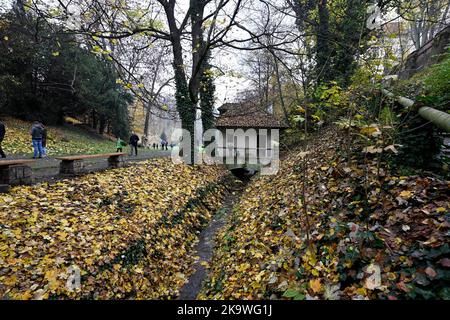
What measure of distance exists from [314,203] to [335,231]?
111cm

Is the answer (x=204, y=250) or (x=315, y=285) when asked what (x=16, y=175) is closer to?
(x=204, y=250)

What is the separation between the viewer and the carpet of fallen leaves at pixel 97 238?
346 centimetres

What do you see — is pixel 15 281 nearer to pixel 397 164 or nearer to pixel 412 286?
pixel 412 286

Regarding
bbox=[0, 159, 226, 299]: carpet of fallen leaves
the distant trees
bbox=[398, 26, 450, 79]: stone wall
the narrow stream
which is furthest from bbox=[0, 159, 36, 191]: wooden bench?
bbox=[398, 26, 450, 79]: stone wall

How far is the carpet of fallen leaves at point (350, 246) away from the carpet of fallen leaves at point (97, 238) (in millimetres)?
1255

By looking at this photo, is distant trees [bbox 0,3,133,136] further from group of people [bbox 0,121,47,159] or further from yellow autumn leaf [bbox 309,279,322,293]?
yellow autumn leaf [bbox 309,279,322,293]

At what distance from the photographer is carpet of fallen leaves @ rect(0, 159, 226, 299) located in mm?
3463

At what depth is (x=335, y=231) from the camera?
3.31 m

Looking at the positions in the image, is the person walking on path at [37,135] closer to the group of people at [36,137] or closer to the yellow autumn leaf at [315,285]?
the group of people at [36,137]

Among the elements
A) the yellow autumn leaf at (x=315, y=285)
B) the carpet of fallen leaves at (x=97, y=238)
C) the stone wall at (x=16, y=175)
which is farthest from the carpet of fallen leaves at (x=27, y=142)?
the yellow autumn leaf at (x=315, y=285)

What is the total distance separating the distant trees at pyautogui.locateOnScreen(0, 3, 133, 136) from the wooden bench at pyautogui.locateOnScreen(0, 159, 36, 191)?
10.3m

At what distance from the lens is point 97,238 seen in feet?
14.4

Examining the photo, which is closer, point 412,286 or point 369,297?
point 412,286

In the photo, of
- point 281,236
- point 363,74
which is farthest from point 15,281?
point 363,74
